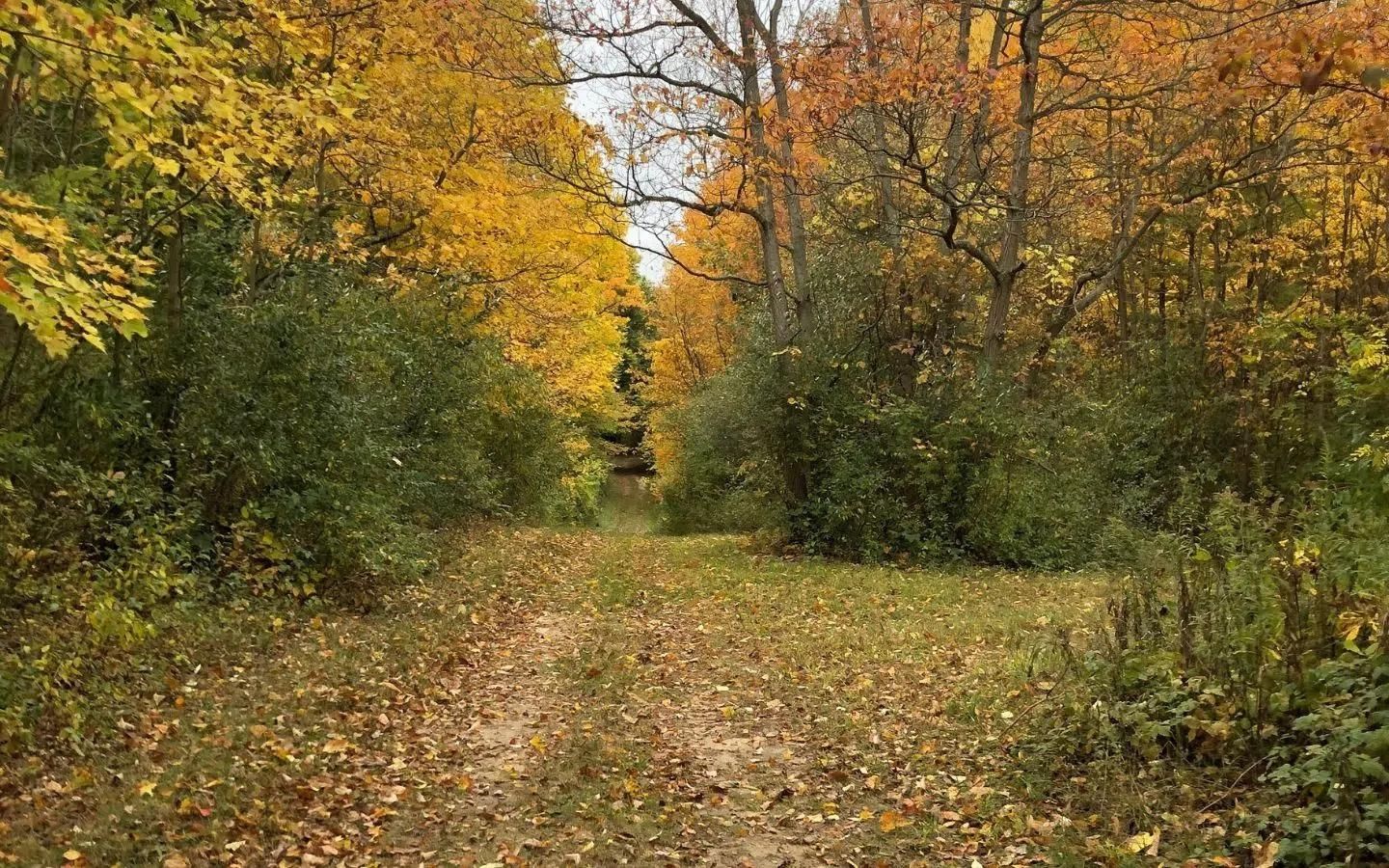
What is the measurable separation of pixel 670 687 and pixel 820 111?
310 inches

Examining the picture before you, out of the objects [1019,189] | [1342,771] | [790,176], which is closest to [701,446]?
[790,176]

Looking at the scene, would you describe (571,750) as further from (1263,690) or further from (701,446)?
(701,446)

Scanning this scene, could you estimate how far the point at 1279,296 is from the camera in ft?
60.7

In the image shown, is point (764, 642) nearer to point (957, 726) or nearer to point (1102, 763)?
point (957, 726)

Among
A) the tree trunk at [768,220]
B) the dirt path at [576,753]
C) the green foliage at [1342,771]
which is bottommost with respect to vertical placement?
the dirt path at [576,753]

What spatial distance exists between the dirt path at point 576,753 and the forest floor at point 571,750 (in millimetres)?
20

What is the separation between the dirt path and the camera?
457 centimetres

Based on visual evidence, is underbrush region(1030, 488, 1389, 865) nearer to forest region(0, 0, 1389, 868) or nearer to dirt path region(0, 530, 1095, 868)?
forest region(0, 0, 1389, 868)

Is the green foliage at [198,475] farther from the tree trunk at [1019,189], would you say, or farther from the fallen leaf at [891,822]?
the tree trunk at [1019,189]

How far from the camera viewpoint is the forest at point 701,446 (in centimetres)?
460

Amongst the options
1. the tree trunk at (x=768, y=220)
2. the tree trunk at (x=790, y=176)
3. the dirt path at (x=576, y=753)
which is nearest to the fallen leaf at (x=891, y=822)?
the dirt path at (x=576, y=753)

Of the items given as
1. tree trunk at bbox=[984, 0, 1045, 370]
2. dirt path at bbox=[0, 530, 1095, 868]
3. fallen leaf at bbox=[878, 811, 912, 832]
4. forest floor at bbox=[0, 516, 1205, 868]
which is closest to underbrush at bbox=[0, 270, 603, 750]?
forest floor at bbox=[0, 516, 1205, 868]

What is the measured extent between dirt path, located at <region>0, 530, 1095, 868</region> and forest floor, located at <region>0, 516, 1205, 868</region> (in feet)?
0.07

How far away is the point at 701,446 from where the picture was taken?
23.4 m
